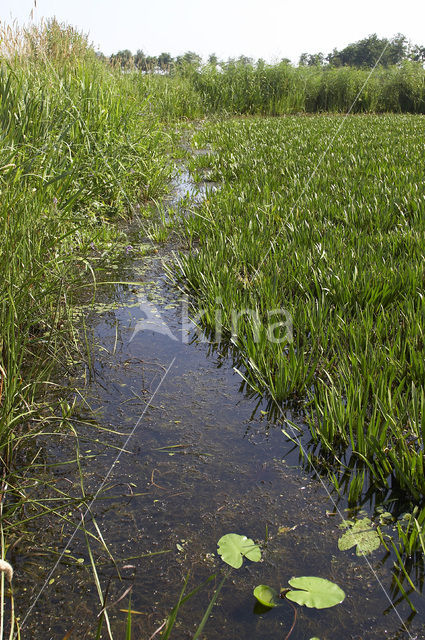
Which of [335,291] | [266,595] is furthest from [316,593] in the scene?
[335,291]

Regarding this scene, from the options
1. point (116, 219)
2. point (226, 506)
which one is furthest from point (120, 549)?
point (116, 219)

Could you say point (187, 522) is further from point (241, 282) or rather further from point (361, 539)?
point (241, 282)

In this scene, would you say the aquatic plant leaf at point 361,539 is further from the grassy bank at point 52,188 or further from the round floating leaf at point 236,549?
the grassy bank at point 52,188

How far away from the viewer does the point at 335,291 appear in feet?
9.06

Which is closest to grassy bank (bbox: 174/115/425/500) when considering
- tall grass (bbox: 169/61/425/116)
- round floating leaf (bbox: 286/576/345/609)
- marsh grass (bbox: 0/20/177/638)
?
round floating leaf (bbox: 286/576/345/609)

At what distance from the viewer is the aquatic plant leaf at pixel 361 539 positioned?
4.68 feet

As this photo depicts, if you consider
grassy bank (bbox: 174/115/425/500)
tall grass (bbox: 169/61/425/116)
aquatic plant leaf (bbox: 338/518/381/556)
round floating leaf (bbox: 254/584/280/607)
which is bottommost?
round floating leaf (bbox: 254/584/280/607)

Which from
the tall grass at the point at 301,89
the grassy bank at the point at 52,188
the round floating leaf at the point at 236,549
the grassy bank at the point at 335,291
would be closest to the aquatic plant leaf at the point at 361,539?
the grassy bank at the point at 335,291

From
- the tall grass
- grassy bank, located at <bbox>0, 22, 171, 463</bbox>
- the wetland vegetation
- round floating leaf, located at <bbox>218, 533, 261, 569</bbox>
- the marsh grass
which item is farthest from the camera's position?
the tall grass

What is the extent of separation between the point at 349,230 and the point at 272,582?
9.52 ft

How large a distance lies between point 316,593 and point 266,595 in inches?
4.9

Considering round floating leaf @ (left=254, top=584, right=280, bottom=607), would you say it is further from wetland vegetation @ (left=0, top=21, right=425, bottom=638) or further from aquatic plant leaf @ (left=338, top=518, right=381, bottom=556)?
aquatic plant leaf @ (left=338, top=518, right=381, bottom=556)

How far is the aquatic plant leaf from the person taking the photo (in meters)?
1.43

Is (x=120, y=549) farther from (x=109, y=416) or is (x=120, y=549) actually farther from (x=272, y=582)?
(x=109, y=416)
